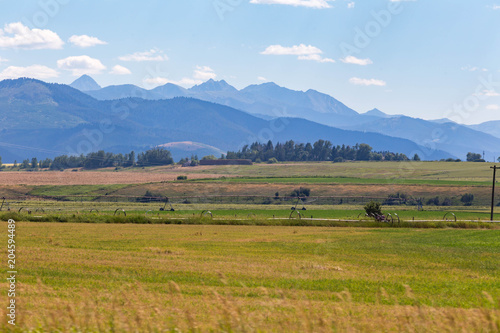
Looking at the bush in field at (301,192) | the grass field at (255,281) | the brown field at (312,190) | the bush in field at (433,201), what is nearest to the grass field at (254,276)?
the grass field at (255,281)

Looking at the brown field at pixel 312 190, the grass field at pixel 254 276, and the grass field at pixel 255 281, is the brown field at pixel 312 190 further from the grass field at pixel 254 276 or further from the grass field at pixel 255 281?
the grass field at pixel 255 281

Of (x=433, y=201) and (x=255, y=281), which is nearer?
(x=255, y=281)

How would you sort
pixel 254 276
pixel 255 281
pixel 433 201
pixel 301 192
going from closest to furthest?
pixel 255 281
pixel 254 276
pixel 433 201
pixel 301 192

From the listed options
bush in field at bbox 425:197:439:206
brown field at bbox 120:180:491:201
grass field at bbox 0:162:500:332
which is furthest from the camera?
brown field at bbox 120:180:491:201

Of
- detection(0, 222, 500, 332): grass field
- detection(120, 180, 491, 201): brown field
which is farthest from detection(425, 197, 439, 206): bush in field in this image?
detection(0, 222, 500, 332): grass field

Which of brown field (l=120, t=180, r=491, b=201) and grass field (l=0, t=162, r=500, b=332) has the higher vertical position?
→ brown field (l=120, t=180, r=491, b=201)

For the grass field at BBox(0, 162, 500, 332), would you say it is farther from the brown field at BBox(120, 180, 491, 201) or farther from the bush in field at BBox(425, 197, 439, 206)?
the brown field at BBox(120, 180, 491, 201)

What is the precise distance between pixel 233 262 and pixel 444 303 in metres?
13.7

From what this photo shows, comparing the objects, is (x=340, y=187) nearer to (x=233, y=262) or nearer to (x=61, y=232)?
(x=61, y=232)

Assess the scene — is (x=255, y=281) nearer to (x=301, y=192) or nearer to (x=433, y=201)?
(x=433, y=201)

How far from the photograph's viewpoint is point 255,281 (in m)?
25.1

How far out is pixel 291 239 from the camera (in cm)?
4866

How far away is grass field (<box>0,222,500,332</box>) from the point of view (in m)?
13.0

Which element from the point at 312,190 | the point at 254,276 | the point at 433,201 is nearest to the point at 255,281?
the point at 254,276
